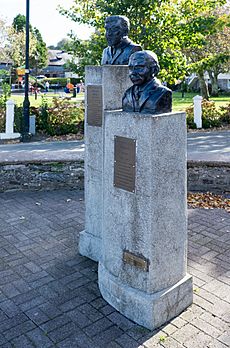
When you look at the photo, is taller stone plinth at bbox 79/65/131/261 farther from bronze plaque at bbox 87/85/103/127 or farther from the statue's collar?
the statue's collar

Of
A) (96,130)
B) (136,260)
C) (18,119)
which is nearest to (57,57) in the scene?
(18,119)

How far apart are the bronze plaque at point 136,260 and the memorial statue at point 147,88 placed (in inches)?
56.3

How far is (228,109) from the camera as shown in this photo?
678 inches

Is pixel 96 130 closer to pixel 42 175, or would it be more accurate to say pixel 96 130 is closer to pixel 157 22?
pixel 42 175

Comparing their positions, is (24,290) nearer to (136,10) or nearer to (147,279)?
(147,279)

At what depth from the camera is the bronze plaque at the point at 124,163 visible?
402cm

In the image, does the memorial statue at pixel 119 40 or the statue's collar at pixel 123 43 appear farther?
the statue's collar at pixel 123 43

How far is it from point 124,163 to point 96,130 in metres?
1.21

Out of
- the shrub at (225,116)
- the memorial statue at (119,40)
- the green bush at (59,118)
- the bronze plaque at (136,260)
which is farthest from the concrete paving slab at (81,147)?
the bronze plaque at (136,260)

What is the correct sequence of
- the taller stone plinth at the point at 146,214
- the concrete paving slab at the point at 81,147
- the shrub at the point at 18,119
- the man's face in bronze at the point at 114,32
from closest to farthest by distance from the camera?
1. the taller stone plinth at the point at 146,214
2. the man's face in bronze at the point at 114,32
3. the concrete paving slab at the point at 81,147
4. the shrub at the point at 18,119

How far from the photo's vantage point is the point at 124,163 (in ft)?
13.5

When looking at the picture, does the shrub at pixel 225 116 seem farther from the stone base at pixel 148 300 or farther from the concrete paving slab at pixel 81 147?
the stone base at pixel 148 300

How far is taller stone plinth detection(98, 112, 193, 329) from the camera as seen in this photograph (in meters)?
3.91

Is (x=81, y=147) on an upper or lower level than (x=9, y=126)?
lower
